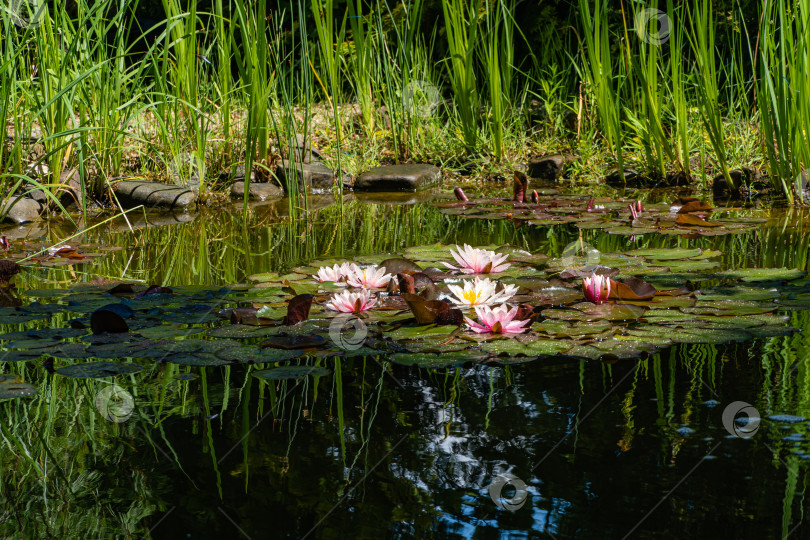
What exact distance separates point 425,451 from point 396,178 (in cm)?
365

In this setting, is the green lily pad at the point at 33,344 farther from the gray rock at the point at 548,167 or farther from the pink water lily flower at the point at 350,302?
the gray rock at the point at 548,167

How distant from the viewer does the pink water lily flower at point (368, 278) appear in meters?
2.08

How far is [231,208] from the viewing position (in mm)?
4059

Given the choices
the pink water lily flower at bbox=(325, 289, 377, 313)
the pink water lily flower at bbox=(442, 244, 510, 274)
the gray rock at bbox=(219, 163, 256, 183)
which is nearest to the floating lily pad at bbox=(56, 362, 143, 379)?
the pink water lily flower at bbox=(325, 289, 377, 313)

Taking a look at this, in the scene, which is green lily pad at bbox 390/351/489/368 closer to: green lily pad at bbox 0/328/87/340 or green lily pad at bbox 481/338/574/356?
green lily pad at bbox 481/338/574/356

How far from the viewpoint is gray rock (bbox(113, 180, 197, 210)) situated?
3945mm

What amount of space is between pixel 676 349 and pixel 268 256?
1.59 meters

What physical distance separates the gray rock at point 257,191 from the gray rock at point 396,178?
578 mm

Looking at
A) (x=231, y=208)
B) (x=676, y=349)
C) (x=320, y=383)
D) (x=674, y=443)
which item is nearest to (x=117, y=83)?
(x=231, y=208)

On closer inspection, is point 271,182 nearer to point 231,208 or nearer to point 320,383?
point 231,208

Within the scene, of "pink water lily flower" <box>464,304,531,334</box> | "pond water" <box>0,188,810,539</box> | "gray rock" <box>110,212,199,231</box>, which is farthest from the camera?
"gray rock" <box>110,212,199,231</box>

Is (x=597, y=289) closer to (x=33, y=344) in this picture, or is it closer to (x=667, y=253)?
(x=667, y=253)

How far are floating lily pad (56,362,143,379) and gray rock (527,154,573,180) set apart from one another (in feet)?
13.0

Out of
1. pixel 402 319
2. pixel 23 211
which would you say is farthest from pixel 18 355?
pixel 23 211
